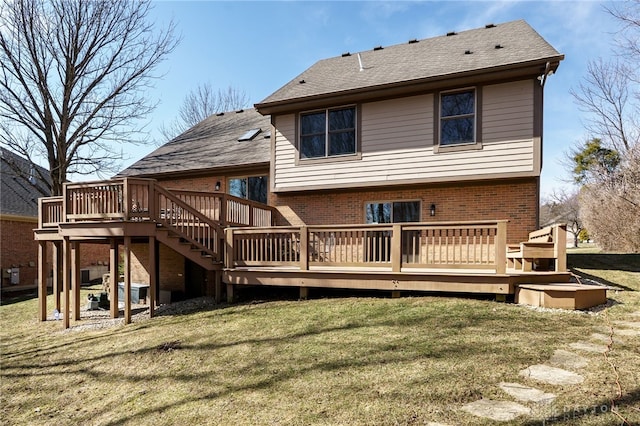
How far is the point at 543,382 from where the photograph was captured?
11.5 feet

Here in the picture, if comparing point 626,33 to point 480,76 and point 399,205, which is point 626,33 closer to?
point 480,76

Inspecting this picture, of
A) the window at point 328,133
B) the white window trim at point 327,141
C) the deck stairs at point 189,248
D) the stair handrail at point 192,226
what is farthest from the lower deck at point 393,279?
the window at point 328,133

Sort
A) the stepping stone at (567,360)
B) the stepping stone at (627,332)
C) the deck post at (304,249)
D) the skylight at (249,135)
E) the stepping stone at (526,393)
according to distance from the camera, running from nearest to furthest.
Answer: the stepping stone at (526,393) → the stepping stone at (567,360) → the stepping stone at (627,332) → the deck post at (304,249) → the skylight at (249,135)

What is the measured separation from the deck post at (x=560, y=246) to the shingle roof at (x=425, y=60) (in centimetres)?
395

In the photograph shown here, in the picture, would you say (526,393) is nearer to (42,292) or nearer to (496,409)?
(496,409)

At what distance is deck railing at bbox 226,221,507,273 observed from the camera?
6727 millimetres

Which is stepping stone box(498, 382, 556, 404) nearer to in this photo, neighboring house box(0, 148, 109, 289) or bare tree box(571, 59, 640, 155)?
neighboring house box(0, 148, 109, 289)

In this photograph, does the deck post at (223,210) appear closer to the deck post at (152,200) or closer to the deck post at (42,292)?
the deck post at (152,200)

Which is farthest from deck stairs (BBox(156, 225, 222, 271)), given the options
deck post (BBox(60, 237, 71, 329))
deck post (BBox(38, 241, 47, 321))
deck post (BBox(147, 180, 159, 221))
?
deck post (BBox(38, 241, 47, 321))

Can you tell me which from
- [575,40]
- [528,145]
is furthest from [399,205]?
[575,40]

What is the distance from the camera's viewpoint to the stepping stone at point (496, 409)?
3014 millimetres

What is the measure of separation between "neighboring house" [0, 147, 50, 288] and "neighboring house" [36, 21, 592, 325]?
9.23 metres

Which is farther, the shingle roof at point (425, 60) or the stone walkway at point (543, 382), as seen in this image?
the shingle roof at point (425, 60)

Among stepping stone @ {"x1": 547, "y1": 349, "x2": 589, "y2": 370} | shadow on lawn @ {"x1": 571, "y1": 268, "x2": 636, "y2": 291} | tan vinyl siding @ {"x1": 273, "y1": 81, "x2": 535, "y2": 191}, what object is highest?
tan vinyl siding @ {"x1": 273, "y1": 81, "x2": 535, "y2": 191}
